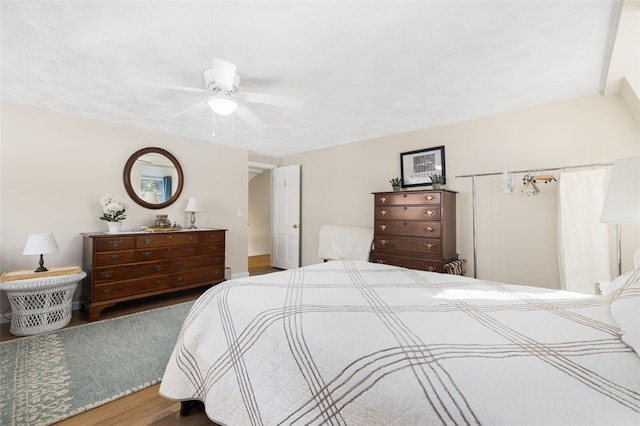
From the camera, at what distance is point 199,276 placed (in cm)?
386

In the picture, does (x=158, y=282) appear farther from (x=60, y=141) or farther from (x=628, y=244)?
(x=628, y=244)

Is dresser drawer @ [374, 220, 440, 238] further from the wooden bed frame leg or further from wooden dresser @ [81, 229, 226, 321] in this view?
the wooden bed frame leg

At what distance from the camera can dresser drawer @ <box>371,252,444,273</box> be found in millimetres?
3164

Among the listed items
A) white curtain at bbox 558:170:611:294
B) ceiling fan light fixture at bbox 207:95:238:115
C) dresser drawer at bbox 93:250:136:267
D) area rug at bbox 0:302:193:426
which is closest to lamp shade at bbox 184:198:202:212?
dresser drawer at bbox 93:250:136:267

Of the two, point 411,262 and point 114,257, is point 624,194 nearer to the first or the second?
point 411,262

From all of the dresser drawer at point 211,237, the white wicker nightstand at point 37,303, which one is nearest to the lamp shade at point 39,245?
the white wicker nightstand at point 37,303

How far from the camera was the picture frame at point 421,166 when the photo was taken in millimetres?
3645

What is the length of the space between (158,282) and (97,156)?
177cm

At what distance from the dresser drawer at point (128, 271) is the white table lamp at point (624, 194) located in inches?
164

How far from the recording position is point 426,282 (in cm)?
178

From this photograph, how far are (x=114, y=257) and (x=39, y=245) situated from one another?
25.0 inches

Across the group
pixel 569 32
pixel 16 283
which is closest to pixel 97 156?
pixel 16 283

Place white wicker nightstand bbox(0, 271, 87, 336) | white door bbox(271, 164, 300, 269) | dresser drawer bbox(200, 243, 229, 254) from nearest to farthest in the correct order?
white wicker nightstand bbox(0, 271, 87, 336)
dresser drawer bbox(200, 243, 229, 254)
white door bbox(271, 164, 300, 269)

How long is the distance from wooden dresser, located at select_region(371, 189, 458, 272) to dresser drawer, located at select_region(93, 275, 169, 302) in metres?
2.82
